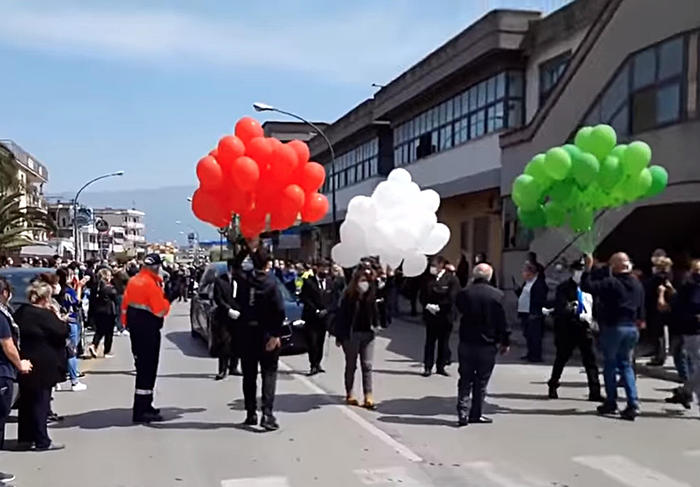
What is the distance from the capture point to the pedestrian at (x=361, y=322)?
430 inches

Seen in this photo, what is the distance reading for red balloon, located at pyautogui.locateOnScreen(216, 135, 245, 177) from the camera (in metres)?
9.77

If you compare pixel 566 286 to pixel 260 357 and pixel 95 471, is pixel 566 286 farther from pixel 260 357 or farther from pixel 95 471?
pixel 95 471

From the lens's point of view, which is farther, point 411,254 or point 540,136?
point 540,136

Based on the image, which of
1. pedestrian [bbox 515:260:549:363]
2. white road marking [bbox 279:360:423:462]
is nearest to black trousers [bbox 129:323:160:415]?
white road marking [bbox 279:360:423:462]

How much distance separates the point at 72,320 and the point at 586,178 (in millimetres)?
7800

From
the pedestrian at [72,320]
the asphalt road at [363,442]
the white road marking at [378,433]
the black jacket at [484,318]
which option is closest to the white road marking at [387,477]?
the asphalt road at [363,442]

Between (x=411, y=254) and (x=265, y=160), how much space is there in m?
4.32

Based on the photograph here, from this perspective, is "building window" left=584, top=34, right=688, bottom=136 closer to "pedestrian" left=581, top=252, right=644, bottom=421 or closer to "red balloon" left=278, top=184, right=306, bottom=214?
"pedestrian" left=581, top=252, right=644, bottom=421

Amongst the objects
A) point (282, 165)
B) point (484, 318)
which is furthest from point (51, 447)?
point (484, 318)

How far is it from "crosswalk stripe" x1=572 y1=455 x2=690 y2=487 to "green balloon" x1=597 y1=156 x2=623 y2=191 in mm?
4626

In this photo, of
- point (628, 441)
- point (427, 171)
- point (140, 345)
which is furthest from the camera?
point (427, 171)

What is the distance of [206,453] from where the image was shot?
8.29m

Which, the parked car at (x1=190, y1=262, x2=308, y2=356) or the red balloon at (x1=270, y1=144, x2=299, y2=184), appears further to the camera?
the parked car at (x1=190, y1=262, x2=308, y2=356)

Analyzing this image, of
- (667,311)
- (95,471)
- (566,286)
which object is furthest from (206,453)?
(667,311)
